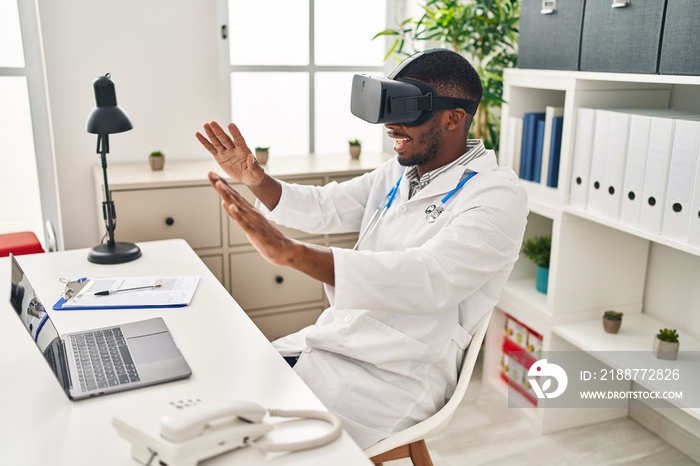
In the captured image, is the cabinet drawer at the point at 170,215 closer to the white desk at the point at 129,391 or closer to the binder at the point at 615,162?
the white desk at the point at 129,391

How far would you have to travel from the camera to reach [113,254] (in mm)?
2135

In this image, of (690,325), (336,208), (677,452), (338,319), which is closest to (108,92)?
Answer: (336,208)

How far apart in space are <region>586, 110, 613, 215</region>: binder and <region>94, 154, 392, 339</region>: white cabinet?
106 centimetres

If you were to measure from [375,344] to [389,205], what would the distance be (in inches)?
16.7

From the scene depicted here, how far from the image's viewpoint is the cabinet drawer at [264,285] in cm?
284

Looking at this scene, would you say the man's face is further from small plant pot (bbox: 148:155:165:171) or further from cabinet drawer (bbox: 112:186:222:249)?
small plant pot (bbox: 148:155:165:171)


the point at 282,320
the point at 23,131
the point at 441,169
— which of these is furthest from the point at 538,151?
the point at 23,131

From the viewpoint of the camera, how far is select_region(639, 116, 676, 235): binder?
1.94m

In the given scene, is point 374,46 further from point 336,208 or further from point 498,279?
point 498,279

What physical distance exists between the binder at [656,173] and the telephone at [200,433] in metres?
1.34

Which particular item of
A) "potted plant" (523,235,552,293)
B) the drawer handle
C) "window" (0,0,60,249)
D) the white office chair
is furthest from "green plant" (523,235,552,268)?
"window" (0,0,60,249)

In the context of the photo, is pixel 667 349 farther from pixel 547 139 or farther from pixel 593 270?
pixel 547 139

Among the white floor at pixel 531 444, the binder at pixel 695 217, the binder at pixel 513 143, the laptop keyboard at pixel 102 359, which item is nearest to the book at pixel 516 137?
the binder at pixel 513 143

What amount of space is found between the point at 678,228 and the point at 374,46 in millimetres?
2022
